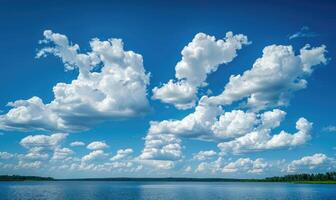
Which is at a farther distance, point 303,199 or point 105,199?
point 303,199

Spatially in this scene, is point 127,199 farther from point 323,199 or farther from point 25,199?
point 323,199

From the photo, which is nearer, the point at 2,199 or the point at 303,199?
the point at 2,199

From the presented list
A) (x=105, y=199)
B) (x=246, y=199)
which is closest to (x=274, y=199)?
(x=246, y=199)

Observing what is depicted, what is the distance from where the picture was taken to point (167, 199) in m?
94.2

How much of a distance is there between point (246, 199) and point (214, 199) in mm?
9323

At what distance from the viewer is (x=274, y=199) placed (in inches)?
3824

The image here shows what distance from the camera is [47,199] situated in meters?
92.1

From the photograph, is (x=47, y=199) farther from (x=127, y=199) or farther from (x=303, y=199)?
(x=303, y=199)

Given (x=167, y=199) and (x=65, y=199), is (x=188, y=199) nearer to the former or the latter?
(x=167, y=199)

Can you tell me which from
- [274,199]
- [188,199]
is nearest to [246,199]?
[274,199]

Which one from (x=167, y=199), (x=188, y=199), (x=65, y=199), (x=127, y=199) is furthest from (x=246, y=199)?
(x=65, y=199)

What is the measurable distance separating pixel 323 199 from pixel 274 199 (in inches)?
557

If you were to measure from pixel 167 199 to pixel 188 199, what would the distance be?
598 cm

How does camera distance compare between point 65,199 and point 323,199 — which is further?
point 323,199
